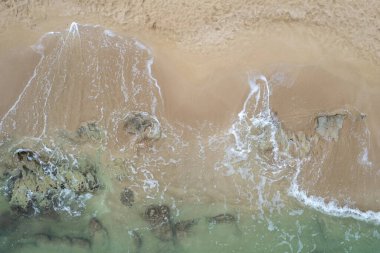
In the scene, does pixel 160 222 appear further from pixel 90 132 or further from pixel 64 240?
pixel 90 132

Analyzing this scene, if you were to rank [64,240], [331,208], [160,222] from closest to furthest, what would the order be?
[64,240]
[160,222]
[331,208]

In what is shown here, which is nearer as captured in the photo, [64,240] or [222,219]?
[64,240]

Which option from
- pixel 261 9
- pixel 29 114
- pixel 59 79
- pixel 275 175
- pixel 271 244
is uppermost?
pixel 261 9

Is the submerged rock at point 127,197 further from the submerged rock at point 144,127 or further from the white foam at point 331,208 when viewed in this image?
the white foam at point 331,208

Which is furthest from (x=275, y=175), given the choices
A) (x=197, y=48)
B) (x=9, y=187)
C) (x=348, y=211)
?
(x=9, y=187)

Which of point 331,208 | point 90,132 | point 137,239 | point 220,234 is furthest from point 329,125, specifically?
point 90,132

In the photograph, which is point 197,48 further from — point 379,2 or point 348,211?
point 348,211

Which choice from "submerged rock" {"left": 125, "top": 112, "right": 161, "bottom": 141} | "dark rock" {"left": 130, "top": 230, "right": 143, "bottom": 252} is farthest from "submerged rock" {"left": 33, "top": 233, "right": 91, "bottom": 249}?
"submerged rock" {"left": 125, "top": 112, "right": 161, "bottom": 141}
